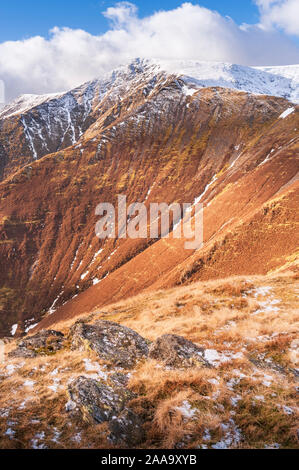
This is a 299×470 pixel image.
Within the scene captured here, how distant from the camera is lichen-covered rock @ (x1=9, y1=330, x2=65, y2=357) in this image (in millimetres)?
9359

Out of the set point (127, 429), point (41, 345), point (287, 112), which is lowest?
point (41, 345)

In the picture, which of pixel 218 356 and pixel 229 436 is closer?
pixel 229 436

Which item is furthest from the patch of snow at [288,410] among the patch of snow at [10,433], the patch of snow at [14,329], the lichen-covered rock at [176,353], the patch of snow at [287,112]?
the patch of snow at [287,112]

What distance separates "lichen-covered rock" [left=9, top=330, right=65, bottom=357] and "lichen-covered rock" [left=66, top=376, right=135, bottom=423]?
3855mm

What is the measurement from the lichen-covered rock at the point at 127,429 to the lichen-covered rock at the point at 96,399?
0.97ft

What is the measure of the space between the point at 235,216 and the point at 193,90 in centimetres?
10368

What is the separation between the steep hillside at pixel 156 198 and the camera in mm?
42719

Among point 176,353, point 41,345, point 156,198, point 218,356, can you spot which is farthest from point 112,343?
point 156,198

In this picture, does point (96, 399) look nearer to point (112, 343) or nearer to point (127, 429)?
point (127, 429)

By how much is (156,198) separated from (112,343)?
7911 centimetres

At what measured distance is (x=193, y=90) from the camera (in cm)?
13112

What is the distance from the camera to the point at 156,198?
86562mm

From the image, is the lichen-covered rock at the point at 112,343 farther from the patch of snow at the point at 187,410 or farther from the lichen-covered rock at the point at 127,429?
the patch of snow at the point at 187,410

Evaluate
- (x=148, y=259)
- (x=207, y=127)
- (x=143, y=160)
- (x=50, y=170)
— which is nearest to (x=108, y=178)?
(x=143, y=160)
